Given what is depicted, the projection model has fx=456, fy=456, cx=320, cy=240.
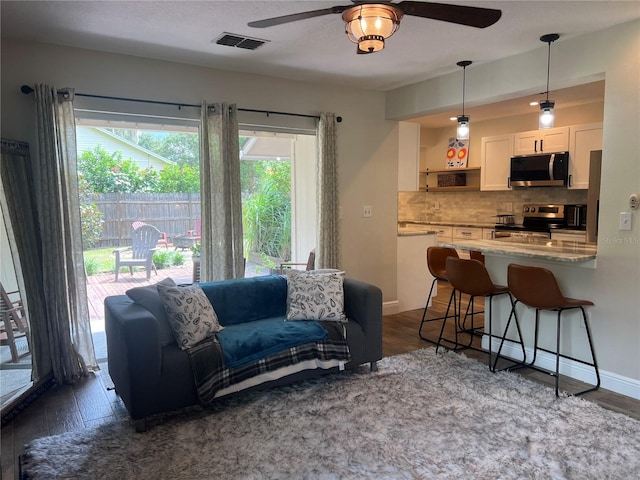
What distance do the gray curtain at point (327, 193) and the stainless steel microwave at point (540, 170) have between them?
3.06 m

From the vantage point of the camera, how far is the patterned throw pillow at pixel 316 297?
3494 mm

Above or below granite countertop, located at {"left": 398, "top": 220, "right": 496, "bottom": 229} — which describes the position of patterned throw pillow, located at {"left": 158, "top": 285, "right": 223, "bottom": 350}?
below

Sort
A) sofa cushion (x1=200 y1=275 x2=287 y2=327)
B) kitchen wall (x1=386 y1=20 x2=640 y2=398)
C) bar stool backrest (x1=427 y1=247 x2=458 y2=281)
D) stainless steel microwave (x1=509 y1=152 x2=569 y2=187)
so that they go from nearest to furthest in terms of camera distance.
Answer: kitchen wall (x1=386 y1=20 x2=640 y2=398) → sofa cushion (x1=200 y1=275 x2=287 y2=327) → bar stool backrest (x1=427 y1=247 x2=458 y2=281) → stainless steel microwave (x1=509 y1=152 x2=569 y2=187)

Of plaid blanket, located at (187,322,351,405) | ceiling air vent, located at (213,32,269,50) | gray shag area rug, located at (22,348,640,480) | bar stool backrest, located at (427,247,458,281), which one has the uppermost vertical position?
ceiling air vent, located at (213,32,269,50)

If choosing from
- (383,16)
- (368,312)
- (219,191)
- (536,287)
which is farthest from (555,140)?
(383,16)

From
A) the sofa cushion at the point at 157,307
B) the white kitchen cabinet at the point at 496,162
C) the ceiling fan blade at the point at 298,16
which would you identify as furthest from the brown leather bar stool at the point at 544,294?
the white kitchen cabinet at the point at 496,162

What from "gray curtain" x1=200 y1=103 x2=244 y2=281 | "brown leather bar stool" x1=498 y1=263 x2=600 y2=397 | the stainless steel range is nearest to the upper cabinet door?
the stainless steel range

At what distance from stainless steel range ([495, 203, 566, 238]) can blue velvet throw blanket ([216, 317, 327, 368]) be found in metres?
3.89

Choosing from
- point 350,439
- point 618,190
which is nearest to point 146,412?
point 350,439

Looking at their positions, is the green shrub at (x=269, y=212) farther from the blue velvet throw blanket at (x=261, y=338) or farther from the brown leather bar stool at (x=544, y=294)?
the brown leather bar stool at (x=544, y=294)

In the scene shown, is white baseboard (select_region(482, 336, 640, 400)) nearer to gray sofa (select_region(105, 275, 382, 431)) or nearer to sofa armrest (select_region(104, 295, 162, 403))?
gray sofa (select_region(105, 275, 382, 431))

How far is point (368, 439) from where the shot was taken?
102 inches

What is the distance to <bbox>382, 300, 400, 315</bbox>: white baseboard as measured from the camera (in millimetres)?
5355

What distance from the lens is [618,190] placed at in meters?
3.16
